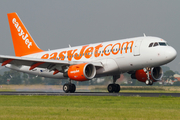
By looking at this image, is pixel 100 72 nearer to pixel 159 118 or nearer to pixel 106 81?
pixel 106 81

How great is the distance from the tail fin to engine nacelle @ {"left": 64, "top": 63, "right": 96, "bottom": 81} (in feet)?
39.1

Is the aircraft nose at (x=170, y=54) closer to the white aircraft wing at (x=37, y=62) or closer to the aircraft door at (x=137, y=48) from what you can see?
the aircraft door at (x=137, y=48)

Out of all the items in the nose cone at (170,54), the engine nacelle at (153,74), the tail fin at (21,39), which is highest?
the tail fin at (21,39)

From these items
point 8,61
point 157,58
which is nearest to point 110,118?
point 157,58

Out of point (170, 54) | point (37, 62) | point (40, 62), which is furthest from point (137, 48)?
point (37, 62)

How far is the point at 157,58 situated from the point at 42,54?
15537 mm

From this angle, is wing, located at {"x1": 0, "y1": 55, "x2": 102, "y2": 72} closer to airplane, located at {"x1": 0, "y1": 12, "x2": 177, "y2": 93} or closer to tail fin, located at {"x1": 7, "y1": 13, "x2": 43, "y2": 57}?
airplane, located at {"x1": 0, "y1": 12, "x2": 177, "y2": 93}

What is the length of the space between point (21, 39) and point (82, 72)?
15.0 m

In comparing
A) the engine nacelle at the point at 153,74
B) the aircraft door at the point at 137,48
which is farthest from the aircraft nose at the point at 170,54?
the engine nacelle at the point at 153,74

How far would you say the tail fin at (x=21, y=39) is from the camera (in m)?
41.5

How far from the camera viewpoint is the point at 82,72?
2959cm

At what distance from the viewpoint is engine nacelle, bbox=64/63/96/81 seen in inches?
1169

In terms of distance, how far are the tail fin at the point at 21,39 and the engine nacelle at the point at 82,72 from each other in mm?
11903

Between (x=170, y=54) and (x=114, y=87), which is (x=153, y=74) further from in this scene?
(x=170, y=54)
